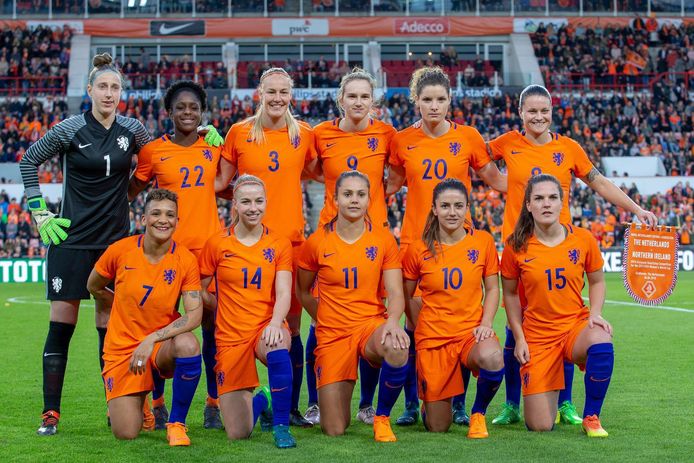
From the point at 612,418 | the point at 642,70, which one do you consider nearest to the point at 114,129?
the point at 612,418

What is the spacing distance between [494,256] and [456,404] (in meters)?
1.01

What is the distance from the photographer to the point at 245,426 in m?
5.60

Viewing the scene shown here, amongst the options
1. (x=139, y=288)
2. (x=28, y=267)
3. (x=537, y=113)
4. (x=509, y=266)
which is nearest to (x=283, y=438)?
(x=139, y=288)

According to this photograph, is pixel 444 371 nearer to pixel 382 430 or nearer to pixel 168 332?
pixel 382 430

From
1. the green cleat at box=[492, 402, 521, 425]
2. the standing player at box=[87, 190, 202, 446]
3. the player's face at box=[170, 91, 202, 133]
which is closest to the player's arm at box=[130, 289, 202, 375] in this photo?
the standing player at box=[87, 190, 202, 446]

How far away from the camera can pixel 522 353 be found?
5.66m

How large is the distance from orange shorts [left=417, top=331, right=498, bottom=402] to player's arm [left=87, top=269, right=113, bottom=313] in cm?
197

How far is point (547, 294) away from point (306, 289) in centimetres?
148

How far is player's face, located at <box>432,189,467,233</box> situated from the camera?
564 cm

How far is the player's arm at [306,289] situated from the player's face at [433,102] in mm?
1257

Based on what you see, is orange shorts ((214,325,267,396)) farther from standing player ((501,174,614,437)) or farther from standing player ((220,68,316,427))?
standing player ((501,174,614,437))

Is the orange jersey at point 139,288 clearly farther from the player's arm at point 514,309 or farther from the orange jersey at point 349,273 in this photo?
the player's arm at point 514,309

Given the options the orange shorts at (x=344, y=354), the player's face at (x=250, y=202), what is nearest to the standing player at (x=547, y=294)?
the orange shorts at (x=344, y=354)

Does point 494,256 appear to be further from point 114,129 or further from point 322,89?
point 322,89
